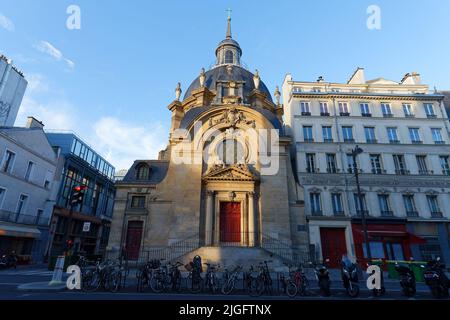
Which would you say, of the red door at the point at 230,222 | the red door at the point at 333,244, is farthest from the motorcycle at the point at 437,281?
the red door at the point at 230,222

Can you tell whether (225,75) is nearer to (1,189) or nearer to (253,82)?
(253,82)

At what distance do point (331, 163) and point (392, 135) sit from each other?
7.27 metres

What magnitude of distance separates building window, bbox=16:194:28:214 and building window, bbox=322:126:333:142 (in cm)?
3053

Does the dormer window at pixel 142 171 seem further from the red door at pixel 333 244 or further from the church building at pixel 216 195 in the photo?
the red door at pixel 333 244

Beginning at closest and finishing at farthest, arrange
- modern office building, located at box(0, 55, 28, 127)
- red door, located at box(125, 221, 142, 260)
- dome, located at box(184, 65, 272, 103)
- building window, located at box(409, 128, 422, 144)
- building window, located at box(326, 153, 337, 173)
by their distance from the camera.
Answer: red door, located at box(125, 221, 142, 260) < building window, located at box(326, 153, 337, 173) < building window, located at box(409, 128, 422, 144) < dome, located at box(184, 65, 272, 103) < modern office building, located at box(0, 55, 28, 127)

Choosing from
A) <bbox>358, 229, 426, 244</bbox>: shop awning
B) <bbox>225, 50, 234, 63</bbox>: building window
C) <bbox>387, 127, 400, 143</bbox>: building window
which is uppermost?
<bbox>225, 50, 234, 63</bbox>: building window

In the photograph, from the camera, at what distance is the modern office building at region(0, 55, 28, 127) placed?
34.4 meters

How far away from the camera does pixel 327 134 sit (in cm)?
2498

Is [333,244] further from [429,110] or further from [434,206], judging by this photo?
[429,110]

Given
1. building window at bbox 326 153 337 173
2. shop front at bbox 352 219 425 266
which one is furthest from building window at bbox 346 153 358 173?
shop front at bbox 352 219 425 266

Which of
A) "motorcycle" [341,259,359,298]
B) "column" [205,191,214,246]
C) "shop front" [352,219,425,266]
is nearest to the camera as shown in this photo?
"motorcycle" [341,259,359,298]

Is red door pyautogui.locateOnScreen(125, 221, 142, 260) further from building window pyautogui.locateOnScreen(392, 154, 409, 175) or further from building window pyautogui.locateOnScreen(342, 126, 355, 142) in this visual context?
building window pyautogui.locateOnScreen(392, 154, 409, 175)

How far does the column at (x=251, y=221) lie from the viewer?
19.7 meters

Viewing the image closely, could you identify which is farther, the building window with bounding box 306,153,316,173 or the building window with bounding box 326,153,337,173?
the building window with bounding box 306,153,316,173
